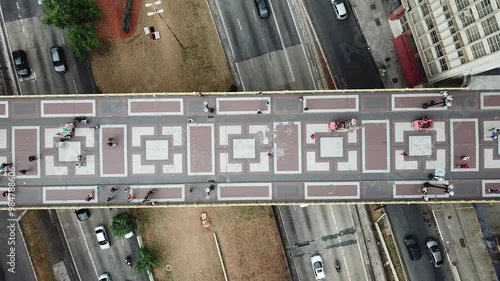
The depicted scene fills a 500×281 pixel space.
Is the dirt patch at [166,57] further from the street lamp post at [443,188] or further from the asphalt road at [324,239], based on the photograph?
the street lamp post at [443,188]

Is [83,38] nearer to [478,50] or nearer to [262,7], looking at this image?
[262,7]

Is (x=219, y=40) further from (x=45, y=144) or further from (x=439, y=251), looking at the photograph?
(x=439, y=251)

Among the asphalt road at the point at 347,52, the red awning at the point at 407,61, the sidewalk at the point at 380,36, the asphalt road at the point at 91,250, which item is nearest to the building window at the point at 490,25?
the red awning at the point at 407,61

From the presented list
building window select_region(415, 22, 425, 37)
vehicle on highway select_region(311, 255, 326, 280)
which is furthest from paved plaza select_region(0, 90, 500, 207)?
vehicle on highway select_region(311, 255, 326, 280)

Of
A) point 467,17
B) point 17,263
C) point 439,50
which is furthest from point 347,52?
point 17,263

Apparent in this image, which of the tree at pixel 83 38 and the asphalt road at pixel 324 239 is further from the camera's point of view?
the asphalt road at pixel 324 239

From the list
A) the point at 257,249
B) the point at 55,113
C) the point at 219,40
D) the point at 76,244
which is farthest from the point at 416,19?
the point at 76,244
